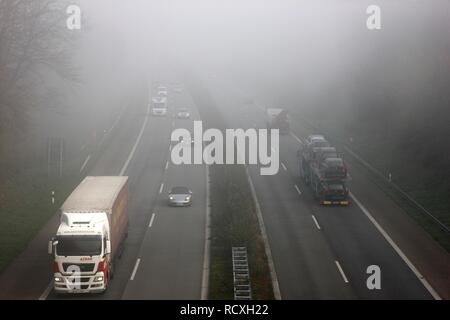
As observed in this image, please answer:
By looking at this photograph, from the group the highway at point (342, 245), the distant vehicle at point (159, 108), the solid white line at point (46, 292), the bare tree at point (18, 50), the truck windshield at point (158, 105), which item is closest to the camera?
the solid white line at point (46, 292)

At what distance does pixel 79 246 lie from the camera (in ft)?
90.0

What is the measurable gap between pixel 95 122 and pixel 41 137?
40.1 ft

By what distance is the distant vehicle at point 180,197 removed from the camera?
4300 cm

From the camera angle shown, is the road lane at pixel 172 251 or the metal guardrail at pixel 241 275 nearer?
the metal guardrail at pixel 241 275

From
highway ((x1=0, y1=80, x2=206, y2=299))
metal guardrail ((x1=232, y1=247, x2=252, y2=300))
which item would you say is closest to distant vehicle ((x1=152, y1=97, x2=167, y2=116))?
highway ((x1=0, y1=80, x2=206, y2=299))

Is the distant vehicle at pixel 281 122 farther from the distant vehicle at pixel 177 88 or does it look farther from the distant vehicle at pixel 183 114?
the distant vehicle at pixel 177 88

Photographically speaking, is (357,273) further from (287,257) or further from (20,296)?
(20,296)

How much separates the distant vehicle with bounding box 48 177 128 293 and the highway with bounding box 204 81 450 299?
7.99 m

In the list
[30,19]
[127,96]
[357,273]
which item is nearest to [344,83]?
[127,96]

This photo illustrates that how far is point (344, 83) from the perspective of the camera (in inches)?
3578

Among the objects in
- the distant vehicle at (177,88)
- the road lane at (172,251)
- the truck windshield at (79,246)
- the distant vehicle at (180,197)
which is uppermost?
the distant vehicle at (177,88)

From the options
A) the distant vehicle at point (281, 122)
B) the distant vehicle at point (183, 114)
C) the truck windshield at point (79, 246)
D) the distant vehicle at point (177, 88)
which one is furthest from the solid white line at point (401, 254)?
the distant vehicle at point (177, 88)

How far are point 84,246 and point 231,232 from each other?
31.8 ft

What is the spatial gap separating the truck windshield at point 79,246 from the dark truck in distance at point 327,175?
1950cm
